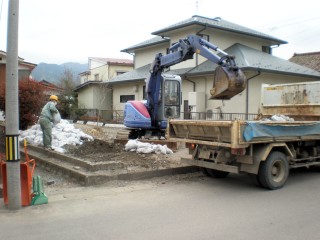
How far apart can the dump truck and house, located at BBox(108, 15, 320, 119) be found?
11543 mm

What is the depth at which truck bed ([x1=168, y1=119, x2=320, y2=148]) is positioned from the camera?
7.55 metres

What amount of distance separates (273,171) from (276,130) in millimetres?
988

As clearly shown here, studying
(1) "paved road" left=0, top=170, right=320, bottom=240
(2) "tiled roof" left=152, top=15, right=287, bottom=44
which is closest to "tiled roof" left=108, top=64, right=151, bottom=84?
(2) "tiled roof" left=152, top=15, right=287, bottom=44

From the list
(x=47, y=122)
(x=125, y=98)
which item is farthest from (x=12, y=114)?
(x=125, y=98)

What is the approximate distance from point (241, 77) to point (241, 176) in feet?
8.93

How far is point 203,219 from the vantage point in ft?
19.9

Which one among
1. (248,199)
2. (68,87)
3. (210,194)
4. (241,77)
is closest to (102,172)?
(210,194)

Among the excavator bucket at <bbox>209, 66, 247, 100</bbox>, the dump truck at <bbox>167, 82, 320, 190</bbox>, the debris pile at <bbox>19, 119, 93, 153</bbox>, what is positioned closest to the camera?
the dump truck at <bbox>167, 82, 320, 190</bbox>

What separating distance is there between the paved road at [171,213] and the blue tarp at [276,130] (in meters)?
1.25

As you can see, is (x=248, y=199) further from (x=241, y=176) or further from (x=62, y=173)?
(x=62, y=173)

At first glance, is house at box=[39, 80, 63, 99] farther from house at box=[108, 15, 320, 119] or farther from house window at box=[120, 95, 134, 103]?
house window at box=[120, 95, 134, 103]

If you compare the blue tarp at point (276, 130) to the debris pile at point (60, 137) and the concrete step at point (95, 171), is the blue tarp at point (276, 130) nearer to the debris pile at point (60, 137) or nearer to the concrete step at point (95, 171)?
the concrete step at point (95, 171)

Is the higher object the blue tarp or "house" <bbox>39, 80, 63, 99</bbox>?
"house" <bbox>39, 80, 63, 99</bbox>

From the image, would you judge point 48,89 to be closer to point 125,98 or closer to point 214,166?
point 125,98
